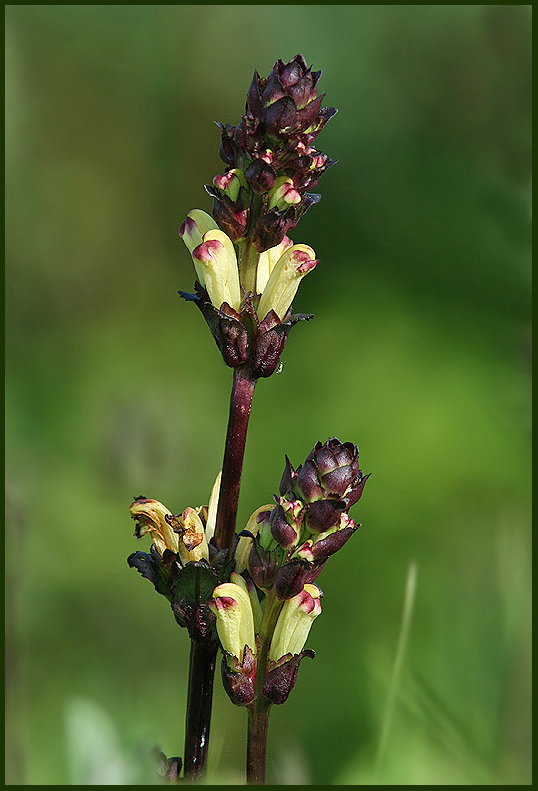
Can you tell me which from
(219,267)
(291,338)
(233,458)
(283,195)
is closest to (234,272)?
(219,267)

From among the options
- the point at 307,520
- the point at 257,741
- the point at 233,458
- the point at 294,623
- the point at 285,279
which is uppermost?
the point at 285,279

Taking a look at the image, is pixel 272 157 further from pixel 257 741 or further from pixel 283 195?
pixel 257 741

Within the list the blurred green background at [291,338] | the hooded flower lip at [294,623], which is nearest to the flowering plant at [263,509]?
the hooded flower lip at [294,623]

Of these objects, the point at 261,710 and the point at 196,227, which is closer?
the point at 261,710

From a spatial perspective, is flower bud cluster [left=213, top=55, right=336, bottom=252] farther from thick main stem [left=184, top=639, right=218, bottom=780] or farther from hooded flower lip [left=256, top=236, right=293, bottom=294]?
thick main stem [left=184, top=639, right=218, bottom=780]

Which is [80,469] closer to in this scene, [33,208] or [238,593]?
[33,208]

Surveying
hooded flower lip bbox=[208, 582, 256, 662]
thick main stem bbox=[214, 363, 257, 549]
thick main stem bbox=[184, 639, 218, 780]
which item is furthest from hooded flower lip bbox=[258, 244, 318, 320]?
thick main stem bbox=[184, 639, 218, 780]

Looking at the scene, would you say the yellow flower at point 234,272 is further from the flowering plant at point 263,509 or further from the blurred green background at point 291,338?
the blurred green background at point 291,338
